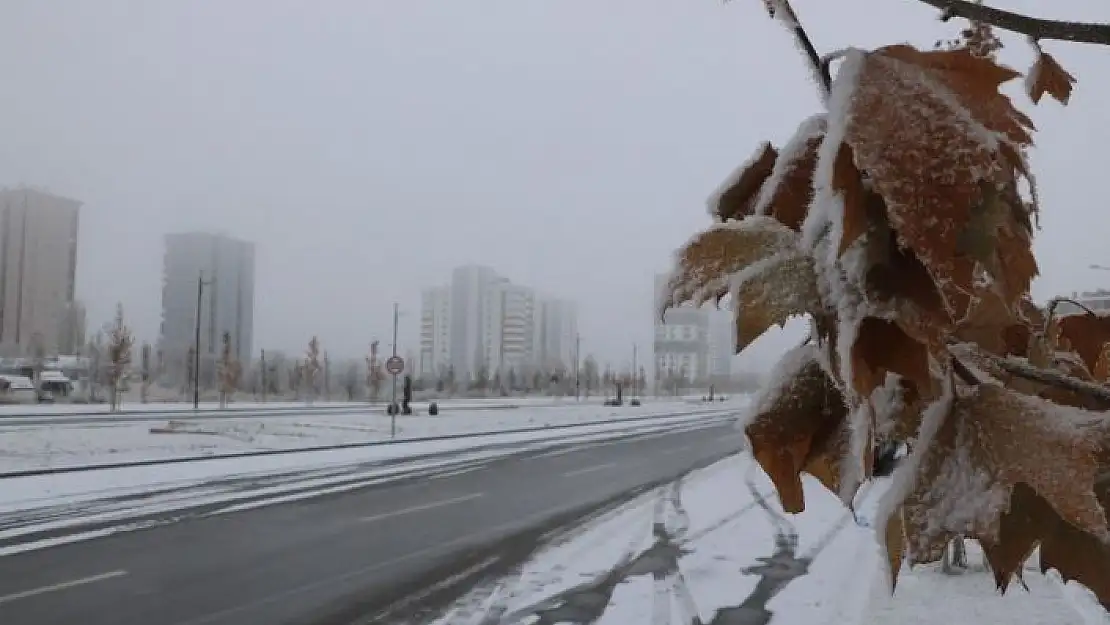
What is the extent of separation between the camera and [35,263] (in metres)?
73.6

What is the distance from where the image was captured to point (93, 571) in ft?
29.3

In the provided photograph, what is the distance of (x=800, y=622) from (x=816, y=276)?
7686mm

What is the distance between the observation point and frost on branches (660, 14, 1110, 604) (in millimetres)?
378

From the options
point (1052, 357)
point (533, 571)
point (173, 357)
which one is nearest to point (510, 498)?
point (533, 571)

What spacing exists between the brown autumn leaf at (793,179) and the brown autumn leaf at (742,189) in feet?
0.24

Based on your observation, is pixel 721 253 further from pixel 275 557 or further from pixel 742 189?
pixel 275 557

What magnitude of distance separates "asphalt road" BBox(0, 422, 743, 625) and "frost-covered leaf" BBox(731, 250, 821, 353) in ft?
18.1

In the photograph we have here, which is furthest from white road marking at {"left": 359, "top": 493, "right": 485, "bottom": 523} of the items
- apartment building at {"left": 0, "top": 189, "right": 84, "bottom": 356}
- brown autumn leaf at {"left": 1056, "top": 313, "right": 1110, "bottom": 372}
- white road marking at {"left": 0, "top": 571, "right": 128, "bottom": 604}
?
apartment building at {"left": 0, "top": 189, "right": 84, "bottom": 356}

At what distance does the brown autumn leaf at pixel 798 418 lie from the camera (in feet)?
1.64

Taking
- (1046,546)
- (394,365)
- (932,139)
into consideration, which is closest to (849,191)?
(932,139)

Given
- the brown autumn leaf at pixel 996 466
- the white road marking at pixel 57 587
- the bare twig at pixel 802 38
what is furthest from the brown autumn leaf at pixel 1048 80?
the white road marking at pixel 57 587

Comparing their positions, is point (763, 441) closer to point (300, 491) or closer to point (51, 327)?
point (300, 491)

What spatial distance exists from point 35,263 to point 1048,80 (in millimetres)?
85304

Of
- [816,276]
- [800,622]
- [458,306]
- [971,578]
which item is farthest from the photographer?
[458,306]
